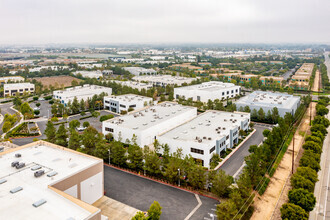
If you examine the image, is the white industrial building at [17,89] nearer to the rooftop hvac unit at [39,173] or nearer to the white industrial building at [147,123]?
the white industrial building at [147,123]

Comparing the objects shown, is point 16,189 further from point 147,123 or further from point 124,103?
point 124,103

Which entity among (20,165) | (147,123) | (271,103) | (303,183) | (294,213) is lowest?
(294,213)

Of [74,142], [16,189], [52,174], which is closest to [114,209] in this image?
[52,174]

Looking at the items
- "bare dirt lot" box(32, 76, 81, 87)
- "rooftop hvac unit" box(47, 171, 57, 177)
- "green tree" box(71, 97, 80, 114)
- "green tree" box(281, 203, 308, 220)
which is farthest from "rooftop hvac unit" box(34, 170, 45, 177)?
"bare dirt lot" box(32, 76, 81, 87)

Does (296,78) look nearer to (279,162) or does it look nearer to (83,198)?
(279,162)

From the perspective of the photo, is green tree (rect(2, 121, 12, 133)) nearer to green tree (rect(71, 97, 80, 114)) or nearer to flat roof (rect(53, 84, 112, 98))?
green tree (rect(71, 97, 80, 114))

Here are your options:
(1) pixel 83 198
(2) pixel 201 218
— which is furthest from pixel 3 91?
(2) pixel 201 218
